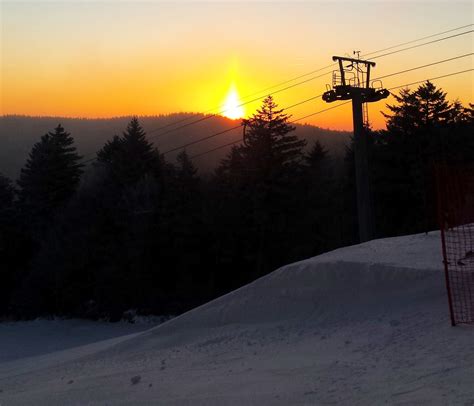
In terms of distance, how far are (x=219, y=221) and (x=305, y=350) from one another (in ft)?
101

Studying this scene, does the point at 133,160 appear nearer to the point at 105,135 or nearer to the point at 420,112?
the point at 420,112

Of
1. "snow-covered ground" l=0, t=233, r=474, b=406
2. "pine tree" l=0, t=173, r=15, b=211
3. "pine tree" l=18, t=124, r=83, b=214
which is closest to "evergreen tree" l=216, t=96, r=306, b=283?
"pine tree" l=18, t=124, r=83, b=214

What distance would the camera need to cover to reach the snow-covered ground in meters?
6.89

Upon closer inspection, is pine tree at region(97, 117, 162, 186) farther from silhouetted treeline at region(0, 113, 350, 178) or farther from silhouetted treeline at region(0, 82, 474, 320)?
silhouetted treeline at region(0, 113, 350, 178)

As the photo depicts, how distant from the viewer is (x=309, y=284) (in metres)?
12.2

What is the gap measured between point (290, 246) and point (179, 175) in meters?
9.22

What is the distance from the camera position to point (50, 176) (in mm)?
50438

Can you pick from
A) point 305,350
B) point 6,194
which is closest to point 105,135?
point 6,194

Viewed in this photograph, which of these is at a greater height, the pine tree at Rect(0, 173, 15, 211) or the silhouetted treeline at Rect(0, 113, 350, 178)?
the silhouetted treeline at Rect(0, 113, 350, 178)

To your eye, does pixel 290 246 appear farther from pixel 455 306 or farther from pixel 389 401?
pixel 389 401

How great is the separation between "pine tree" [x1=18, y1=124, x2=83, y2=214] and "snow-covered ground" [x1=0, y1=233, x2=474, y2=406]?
36630mm

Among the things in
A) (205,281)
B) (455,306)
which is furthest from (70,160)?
(455,306)

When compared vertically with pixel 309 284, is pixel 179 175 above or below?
above

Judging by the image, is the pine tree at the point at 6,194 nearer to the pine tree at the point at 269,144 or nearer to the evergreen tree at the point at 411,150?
the pine tree at the point at 269,144
